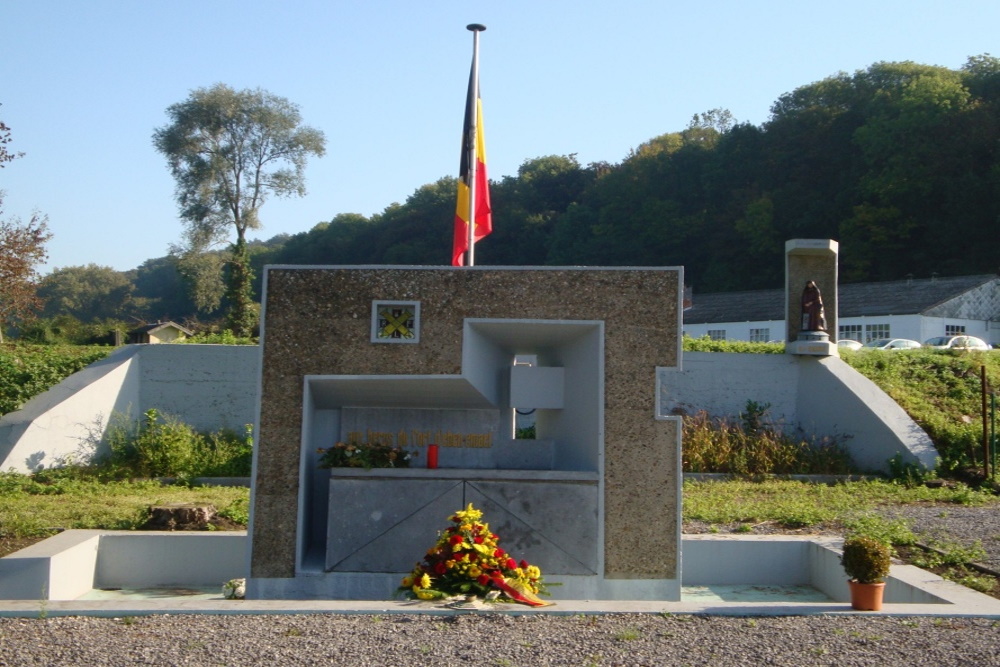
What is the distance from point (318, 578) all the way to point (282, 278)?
2.69 m

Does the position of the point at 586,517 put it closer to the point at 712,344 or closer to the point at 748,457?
the point at 748,457

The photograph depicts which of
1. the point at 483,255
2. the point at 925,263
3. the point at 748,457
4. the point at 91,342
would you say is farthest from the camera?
the point at 483,255

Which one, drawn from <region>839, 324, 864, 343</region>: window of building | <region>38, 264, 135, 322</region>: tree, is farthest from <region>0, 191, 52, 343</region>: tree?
<region>38, 264, 135, 322</region>: tree

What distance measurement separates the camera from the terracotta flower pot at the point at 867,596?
283 inches

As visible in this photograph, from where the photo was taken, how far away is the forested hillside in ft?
151

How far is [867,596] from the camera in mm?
7199

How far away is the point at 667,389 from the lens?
17.7m

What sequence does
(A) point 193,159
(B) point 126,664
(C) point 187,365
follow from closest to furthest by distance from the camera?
1. (B) point 126,664
2. (C) point 187,365
3. (A) point 193,159

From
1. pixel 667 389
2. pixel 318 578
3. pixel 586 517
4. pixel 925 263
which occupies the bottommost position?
pixel 318 578

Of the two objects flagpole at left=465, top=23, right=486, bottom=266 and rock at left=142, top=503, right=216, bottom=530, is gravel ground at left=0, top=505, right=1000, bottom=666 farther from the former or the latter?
flagpole at left=465, top=23, right=486, bottom=266

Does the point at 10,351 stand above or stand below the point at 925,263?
below

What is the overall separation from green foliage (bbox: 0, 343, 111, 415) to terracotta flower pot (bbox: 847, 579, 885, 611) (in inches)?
561

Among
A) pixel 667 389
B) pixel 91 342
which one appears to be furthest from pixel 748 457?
pixel 91 342

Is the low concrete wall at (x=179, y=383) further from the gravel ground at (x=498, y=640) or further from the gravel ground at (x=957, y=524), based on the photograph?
the gravel ground at (x=498, y=640)
